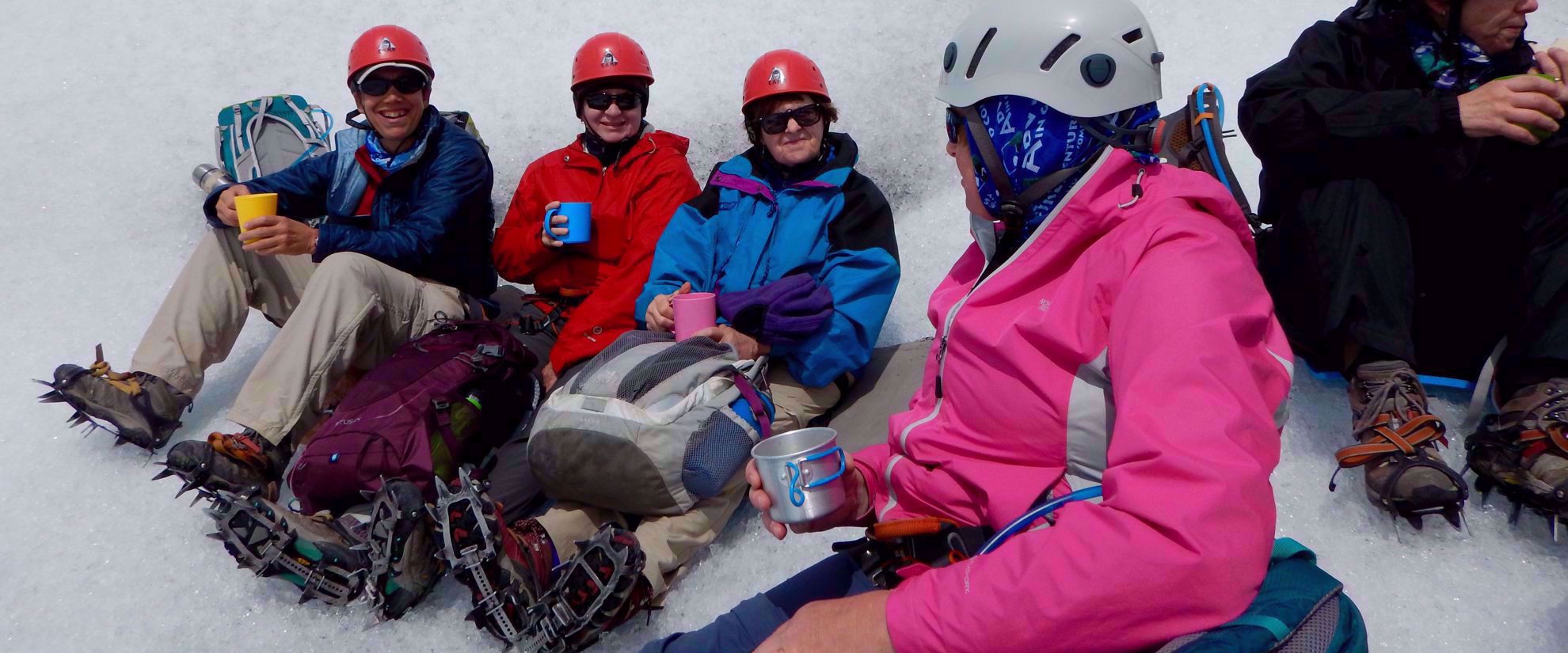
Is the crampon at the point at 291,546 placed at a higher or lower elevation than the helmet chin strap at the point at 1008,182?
lower

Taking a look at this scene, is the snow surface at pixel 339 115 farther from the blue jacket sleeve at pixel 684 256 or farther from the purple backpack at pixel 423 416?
the blue jacket sleeve at pixel 684 256

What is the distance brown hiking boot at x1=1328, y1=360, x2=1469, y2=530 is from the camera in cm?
252

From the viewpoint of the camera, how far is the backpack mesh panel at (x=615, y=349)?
118 inches

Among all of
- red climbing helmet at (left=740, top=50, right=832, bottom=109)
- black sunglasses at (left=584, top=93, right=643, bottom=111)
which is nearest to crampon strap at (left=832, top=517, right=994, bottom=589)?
red climbing helmet at (left=740, top=50, right=832, bottom=109)

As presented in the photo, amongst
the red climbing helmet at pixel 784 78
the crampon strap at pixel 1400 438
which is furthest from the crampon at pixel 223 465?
the crampon strap at pixel 1400 438

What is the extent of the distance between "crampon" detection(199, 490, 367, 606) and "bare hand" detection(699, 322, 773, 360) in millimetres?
1242

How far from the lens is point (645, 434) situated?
2.82 m

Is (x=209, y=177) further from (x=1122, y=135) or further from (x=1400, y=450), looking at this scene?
(x=1400, y=450)

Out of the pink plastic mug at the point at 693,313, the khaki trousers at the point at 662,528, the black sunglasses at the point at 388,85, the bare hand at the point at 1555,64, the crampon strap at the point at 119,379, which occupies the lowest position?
the khaki trousers at the point at 662,528

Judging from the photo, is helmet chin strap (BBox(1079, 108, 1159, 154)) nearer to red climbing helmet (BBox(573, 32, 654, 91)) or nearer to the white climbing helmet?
the white climbing helmet

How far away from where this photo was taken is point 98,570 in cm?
324

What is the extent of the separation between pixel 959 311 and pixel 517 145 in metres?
4.10

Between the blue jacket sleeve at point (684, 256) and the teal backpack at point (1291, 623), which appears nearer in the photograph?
the teal backpack at point (1291, 623)

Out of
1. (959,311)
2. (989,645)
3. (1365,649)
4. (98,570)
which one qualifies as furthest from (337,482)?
(1365,649)
